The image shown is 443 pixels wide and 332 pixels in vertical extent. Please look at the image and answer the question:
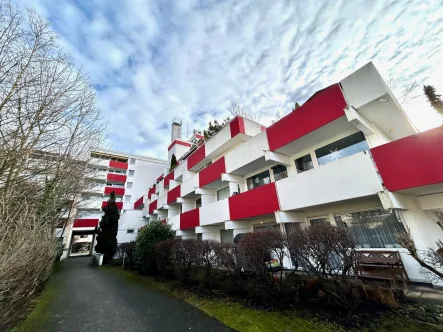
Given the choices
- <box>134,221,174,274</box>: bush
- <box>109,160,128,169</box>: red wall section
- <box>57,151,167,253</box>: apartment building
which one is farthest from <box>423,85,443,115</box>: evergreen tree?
<box>109,160,128,169</box>: red wall section

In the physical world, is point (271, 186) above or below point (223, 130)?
below

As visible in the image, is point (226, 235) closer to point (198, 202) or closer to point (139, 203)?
point (198, 202)

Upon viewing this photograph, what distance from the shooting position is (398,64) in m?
8.62

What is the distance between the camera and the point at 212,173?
1466 centimetres

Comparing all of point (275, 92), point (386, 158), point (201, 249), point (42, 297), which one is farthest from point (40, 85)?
point (275, 92)

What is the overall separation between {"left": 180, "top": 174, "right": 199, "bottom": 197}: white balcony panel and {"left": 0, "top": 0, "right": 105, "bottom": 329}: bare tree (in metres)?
11.1

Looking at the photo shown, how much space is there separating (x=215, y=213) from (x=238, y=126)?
21.5ft

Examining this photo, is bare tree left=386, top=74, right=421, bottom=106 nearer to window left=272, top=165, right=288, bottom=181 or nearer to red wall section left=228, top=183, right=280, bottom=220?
window left=272, top=165, right=288, bottom=181

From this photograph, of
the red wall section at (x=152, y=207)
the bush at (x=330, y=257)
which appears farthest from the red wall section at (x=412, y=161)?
the red wall section at (x=152, y=207)

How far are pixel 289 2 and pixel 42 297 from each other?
55.9ft

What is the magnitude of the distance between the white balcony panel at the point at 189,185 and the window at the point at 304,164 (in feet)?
29.8

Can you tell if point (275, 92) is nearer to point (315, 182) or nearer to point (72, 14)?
point (315, 182)

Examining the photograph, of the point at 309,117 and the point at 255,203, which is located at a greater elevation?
the point at 309,117

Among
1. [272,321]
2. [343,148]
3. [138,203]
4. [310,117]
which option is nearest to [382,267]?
[272,321]
